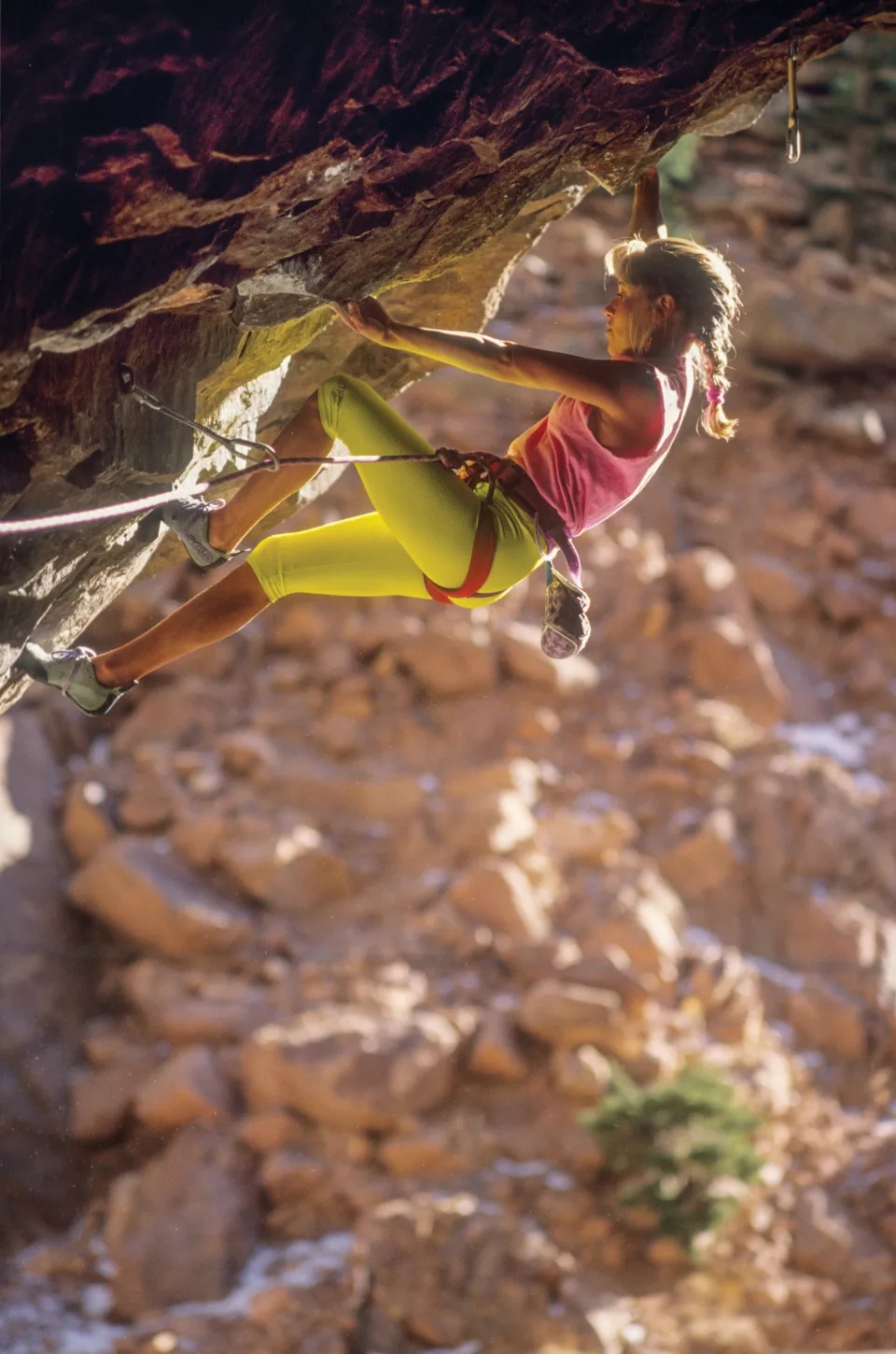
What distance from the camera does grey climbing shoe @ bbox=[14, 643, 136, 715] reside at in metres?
3.45

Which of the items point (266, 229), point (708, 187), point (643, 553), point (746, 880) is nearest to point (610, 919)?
point (746, 880)

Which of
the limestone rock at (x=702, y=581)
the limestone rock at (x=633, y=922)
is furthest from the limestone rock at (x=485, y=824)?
the limestone rock at (x=702, y=581)

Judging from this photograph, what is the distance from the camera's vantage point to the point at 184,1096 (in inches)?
277

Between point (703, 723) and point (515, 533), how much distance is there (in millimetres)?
6705

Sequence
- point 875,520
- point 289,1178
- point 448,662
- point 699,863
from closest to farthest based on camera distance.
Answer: point 289,1178, point 699,863, point 448,662, point 875,520

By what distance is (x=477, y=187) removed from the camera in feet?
11.4

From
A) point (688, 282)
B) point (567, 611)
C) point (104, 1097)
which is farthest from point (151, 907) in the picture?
point (688, 282)

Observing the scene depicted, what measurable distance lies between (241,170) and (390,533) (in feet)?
3.27

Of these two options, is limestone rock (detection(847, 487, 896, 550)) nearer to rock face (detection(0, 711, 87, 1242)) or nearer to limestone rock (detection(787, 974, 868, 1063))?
limestone rock (detection(787, 974, 868, 1063))

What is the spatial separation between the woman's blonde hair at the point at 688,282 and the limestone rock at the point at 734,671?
23.1 feet

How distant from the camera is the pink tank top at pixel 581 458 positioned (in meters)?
3.06

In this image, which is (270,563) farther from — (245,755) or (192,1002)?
(245,755)

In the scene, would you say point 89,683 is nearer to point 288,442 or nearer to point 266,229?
point 288,442

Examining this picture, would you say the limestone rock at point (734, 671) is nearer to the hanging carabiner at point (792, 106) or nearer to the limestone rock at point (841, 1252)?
the limestone rock at point (841, 1252)
